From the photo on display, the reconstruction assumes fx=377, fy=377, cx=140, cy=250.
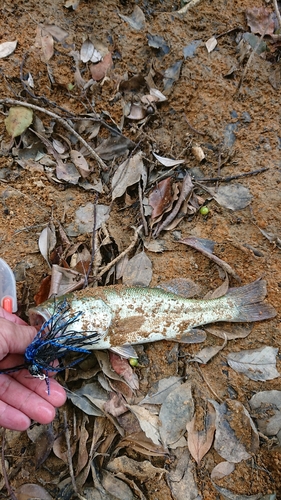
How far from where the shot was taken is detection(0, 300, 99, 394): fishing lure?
269cm

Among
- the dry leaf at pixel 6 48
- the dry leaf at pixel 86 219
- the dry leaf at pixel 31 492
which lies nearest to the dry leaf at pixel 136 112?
the dry leaf at pixel 86 219

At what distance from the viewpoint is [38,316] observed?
10.0 ft

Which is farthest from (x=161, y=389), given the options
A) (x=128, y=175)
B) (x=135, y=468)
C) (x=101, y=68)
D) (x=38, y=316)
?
(x=101, y=68)

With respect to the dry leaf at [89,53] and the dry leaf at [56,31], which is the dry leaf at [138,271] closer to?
the dry leaf at [89,53]

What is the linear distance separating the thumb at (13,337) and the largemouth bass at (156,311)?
528 mm

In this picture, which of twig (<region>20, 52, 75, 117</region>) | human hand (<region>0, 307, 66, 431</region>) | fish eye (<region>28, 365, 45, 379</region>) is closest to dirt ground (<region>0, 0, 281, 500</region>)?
twig (<region>20, 52, 75, 117</region>)

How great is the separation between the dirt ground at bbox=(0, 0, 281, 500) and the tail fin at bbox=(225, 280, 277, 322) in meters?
0.08

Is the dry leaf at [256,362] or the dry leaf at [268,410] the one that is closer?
the dry leaf at [268,410]

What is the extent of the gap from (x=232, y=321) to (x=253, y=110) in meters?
2.20

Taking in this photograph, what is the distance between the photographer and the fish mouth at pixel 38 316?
2.97 meters

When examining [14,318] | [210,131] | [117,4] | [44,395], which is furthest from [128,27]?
[44,395]

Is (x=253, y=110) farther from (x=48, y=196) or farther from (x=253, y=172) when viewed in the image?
(x=48, y=196)

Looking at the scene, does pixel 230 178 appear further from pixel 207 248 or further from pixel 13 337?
pixel 13 337

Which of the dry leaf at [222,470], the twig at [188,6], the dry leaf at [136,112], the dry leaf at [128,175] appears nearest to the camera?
the dry leaf at [222,470]
